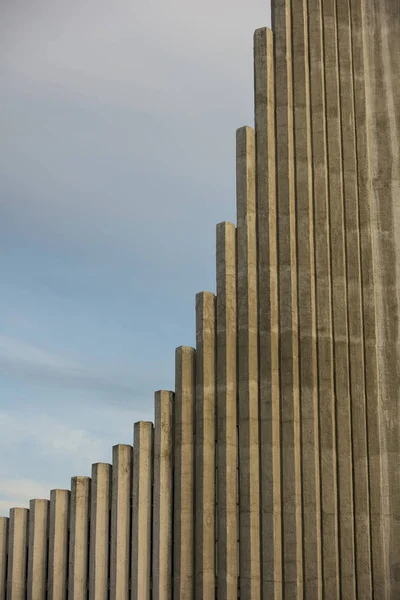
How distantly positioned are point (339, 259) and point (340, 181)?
141 cm

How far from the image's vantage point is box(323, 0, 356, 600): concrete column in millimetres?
19906

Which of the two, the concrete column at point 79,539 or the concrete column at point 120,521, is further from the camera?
the concrete column at point 79,539

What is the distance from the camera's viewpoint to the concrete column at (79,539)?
20.0m

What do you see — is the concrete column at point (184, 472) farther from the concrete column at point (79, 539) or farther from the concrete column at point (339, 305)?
the concrete column at point (339, 305)

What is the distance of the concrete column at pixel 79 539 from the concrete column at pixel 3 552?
1.11 m

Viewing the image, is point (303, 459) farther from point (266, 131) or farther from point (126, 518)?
point (266, 131)

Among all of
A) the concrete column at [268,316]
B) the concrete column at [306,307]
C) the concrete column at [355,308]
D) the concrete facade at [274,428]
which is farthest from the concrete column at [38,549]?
the concrete column at [355,308]

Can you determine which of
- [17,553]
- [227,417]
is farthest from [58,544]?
[227,417]

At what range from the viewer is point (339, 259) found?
69.6 feet

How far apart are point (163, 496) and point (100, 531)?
1143mm

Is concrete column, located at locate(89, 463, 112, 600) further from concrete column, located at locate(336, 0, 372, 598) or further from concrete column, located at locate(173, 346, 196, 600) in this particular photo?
concrete column, located at locate(336, 0, 372, 598)

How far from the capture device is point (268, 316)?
816 inches

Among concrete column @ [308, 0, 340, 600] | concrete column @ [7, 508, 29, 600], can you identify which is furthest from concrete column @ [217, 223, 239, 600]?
concrete column @ [7, 508, 29, 600]

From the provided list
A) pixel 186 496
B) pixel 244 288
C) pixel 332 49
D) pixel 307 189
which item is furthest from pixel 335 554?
pixel 332 49
